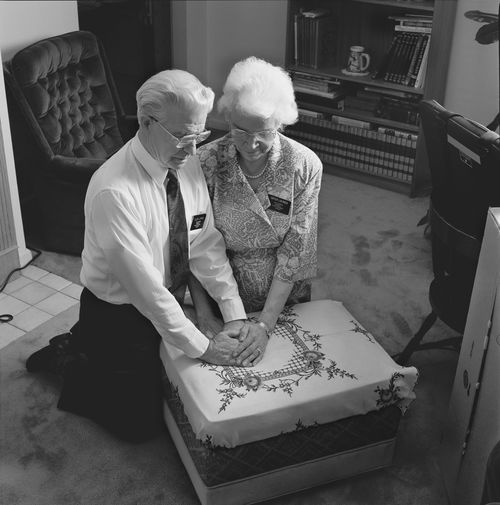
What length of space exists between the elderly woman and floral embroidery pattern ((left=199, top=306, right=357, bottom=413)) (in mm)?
64

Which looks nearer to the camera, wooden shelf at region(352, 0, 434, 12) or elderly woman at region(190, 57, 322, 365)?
elderly woman at region(190, 57, 322, 365)

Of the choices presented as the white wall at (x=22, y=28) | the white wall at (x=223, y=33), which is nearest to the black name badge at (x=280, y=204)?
the white wall at (x=22, y=28)

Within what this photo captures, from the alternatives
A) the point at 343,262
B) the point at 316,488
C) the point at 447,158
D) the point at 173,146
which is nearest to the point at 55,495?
the point at 316,488

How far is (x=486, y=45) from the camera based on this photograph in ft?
12.8

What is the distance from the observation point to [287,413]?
1920 millimetres

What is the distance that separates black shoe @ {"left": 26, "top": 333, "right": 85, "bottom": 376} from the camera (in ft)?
7.77

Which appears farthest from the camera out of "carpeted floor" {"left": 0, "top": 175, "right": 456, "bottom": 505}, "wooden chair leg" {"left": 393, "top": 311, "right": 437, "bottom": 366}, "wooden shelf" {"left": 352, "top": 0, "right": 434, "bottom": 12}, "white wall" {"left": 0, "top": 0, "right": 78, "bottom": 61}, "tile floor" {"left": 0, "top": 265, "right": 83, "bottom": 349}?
"wooden shelf" {"left": 352, "top": 0, "right": 434, "bottom": 12}

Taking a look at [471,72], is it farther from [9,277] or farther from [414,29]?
[9,277]

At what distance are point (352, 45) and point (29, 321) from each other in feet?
8.60

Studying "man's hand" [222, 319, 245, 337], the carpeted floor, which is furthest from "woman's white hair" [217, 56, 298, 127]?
the carpeted floor

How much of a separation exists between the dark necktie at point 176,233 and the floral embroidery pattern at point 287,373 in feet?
0.99

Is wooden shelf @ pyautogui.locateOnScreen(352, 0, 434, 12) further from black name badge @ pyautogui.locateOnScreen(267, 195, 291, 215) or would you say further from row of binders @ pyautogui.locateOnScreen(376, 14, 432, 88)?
black name badge @ pyautogui.locateOnScreen(267, 195, 291, 215)

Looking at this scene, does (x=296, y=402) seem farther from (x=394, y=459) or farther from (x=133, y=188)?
(x=133, y=188)

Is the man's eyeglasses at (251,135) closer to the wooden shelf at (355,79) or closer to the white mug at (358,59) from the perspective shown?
the wooden shelf at (355,79)
